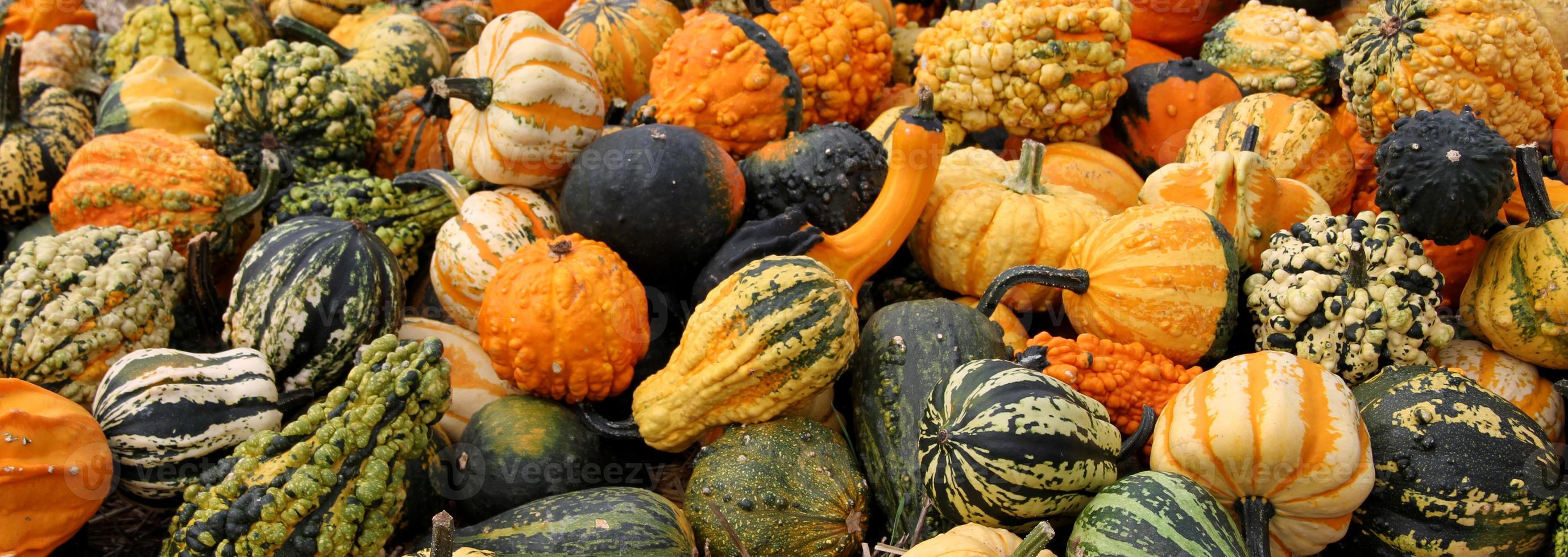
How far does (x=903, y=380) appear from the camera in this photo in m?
2.76

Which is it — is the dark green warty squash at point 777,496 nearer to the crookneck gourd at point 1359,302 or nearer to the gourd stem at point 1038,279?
the gourd stem at point 1038,279

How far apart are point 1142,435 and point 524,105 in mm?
2252

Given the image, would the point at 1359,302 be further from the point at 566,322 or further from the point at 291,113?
the point at 291,113

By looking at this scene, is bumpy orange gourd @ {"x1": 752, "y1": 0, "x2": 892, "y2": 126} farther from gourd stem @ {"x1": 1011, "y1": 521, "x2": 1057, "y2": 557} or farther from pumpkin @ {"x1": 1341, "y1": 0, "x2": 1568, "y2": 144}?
gourd stem @ {"x1": 1011, "y1": 521, "x2": 1057, "y2": 557}

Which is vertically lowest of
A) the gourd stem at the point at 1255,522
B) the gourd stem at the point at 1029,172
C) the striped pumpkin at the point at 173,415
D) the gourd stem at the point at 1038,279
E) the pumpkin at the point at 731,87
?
the striped pumpkin at the point at 173,415

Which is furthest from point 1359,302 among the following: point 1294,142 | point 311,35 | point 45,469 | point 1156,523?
point 311,35

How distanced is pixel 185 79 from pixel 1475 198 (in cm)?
479

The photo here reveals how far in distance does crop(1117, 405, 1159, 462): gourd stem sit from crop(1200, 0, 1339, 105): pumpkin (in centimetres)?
195

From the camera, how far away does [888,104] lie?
4074 mm

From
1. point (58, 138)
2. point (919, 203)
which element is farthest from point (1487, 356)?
point (58, 138)

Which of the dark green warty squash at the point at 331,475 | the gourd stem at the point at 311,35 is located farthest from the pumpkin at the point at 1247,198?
the gourd stem at the point at 311,35

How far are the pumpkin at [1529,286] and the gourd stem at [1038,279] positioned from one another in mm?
1110

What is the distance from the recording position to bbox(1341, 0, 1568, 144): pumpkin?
9.47 ft

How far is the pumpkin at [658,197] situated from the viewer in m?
3.02
